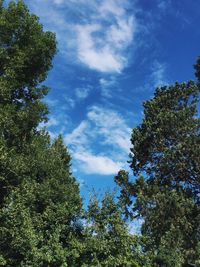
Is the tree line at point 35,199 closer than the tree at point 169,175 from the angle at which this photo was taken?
Yes

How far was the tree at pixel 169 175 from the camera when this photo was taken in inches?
1253

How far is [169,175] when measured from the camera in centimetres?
3541

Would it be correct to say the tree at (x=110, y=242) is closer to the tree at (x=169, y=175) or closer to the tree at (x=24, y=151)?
the tree at (x=24, y=151)

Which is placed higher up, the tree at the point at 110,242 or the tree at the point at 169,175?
the tree at the point at 169,175

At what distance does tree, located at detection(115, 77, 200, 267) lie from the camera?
31.8m

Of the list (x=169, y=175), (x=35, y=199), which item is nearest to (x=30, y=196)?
(x=35, y=199)

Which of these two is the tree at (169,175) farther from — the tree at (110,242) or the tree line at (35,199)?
the tree at (110,242)

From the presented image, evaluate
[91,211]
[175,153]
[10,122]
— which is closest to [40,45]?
[10,122]

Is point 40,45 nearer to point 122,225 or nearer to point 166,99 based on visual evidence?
point 122,225

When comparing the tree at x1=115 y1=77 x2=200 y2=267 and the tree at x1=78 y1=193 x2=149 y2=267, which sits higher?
the tree at x1=115 y1=77 x2=200 y2=267

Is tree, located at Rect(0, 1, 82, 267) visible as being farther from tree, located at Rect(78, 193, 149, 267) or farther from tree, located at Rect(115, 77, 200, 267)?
tree, located at Rect(115, 77, 200, 267)

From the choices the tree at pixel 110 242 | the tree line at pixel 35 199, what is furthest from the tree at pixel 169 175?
the tree at pixel 110 242

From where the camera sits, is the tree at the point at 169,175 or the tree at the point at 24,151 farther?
the tree at the point at 169,175

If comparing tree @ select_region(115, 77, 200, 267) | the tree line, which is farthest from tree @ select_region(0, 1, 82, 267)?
tree @ select_region(115, 77, 200, 267)
